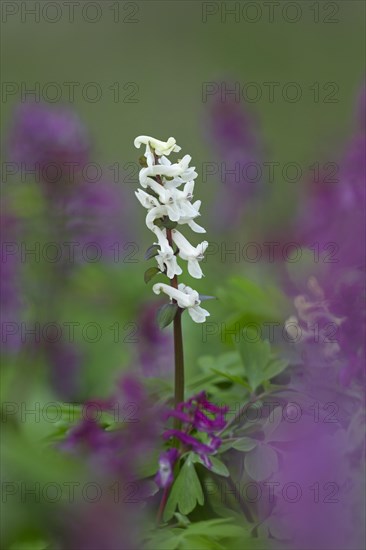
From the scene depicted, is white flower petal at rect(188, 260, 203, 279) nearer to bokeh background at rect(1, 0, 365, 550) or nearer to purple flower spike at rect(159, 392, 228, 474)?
purple flower spike at rect(159, 392, 228, 474)

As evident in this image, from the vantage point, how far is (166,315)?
0.77m

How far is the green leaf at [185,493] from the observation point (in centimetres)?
75

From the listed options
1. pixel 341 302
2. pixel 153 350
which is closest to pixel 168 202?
pixel 341 302

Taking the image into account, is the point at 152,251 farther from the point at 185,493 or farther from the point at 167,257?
the point at 185,493

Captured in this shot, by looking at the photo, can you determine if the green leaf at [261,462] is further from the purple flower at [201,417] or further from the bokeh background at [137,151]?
the bokeh background at [137,151]

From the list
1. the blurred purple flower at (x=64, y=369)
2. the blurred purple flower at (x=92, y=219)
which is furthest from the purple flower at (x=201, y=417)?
Result: the blurred purple flower at (x=92, y=219)

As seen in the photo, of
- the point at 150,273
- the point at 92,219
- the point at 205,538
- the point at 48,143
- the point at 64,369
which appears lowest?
the point at 205,538

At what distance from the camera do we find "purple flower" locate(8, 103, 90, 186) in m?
1.32

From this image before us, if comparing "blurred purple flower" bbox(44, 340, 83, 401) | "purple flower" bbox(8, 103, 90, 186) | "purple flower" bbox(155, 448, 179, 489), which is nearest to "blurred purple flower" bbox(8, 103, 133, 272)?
"purple flower" bbox(8, 103, 90, 186)

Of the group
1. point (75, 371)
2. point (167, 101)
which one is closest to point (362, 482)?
point (75, 371)

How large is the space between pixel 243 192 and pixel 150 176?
116cm

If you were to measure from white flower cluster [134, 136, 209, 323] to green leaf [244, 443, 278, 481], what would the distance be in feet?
0.43

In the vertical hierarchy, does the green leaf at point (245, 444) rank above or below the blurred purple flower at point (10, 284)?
below

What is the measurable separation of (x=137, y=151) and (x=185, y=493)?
8.97ft
